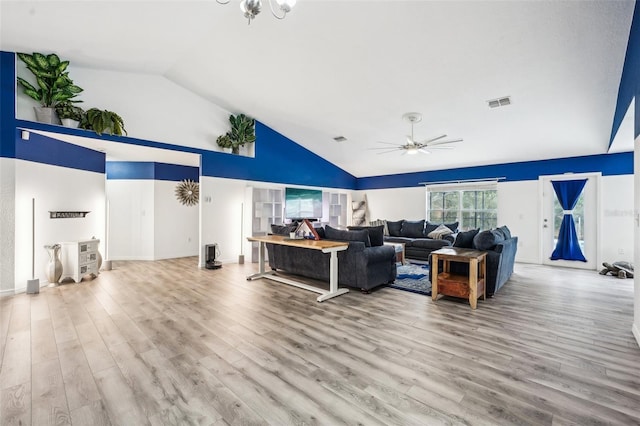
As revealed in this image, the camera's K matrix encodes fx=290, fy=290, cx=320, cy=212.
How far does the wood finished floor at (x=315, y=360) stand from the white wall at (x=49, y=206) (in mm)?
685

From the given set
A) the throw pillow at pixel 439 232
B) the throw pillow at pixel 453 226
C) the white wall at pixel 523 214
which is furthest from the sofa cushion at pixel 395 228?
the white wall at pixel 523 214

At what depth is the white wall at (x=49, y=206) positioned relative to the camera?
4160 millimetres

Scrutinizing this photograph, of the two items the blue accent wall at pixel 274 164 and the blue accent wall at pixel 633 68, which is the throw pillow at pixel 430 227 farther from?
the blue accent wall at pixel 633 68

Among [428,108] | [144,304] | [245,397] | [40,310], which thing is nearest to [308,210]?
[428,108]

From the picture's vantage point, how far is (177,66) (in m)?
5.22

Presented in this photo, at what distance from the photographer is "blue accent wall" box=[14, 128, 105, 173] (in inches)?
165

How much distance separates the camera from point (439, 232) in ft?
23.2

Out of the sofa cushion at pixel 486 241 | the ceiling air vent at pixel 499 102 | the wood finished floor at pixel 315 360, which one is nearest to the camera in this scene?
the wood finished floor at pixel 315 360

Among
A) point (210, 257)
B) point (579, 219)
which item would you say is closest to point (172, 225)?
point (210, 257)

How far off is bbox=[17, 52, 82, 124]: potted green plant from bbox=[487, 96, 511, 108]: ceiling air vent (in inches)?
255

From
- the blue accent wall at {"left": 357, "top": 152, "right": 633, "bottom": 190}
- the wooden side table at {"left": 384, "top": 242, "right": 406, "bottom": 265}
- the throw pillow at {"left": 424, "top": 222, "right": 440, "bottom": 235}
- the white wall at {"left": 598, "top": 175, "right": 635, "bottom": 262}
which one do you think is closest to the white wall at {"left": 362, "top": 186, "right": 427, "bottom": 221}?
the blue accent wall at {"left": 357, "top": 152, "right": 633, "bottom": 190}

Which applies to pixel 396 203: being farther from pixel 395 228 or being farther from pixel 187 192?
pixel 187 192

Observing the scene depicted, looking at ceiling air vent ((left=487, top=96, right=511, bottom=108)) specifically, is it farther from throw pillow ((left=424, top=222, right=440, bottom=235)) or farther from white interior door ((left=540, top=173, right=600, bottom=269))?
throw pillow ((left=424, top=222, right=440, bottom=235))

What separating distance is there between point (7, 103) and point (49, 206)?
1535 mm
